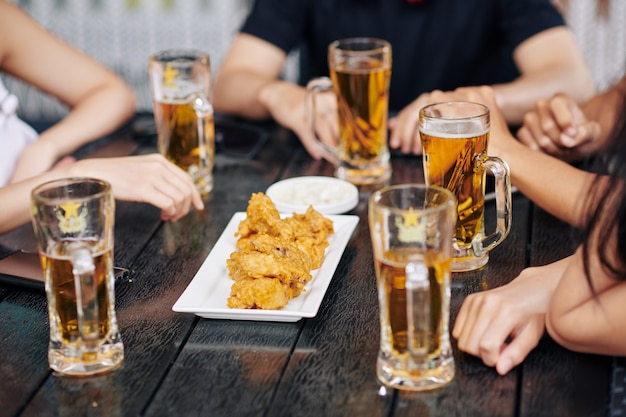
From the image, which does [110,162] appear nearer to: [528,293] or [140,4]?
[528,293]

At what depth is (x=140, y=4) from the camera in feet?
11.6

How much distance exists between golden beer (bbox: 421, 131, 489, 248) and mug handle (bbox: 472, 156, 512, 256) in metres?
0.03

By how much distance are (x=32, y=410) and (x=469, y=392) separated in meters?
0.47

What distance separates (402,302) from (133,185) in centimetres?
63

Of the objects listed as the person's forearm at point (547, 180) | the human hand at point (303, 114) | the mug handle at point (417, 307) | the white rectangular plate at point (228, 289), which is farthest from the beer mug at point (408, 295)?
the human hand at point (303, 114)

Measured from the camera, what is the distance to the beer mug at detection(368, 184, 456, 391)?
35.7 inches

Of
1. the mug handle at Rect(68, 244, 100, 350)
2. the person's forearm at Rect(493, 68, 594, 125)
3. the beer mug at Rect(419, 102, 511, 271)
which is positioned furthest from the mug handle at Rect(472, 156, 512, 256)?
the person's forearm at Rect(493, 68, 594, 125)

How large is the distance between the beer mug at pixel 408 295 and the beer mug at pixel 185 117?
27.4 inches

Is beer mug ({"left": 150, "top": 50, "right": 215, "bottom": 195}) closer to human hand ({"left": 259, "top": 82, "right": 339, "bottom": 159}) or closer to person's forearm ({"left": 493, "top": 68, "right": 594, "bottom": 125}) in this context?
human hand ({"left": 259, "top": 82, "right": 339, "bottom": 159})

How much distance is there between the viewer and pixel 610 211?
3.07 ft

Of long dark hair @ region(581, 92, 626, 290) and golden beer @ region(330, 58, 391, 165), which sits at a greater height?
long dark hair @ region(581, 92, 626, 290)

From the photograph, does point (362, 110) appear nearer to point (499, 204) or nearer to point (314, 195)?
point (314, 195)

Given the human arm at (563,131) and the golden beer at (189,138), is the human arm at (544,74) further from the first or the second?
the golden beer at (189,138)

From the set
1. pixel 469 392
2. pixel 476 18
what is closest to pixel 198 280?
pixel 469 392
